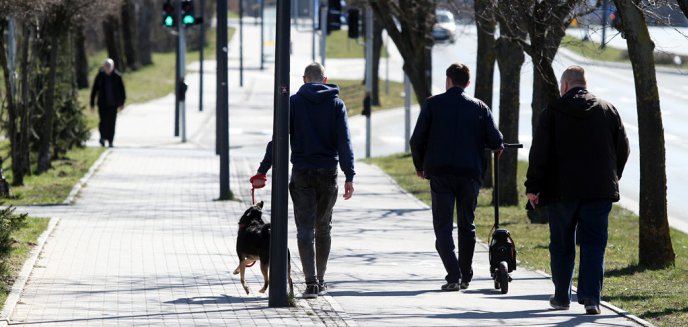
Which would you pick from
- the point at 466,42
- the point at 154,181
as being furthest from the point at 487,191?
the point at 466,42

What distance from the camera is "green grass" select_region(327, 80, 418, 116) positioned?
43.6 m

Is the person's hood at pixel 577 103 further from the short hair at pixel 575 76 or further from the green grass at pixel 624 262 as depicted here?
the green grass at pixel 624 262

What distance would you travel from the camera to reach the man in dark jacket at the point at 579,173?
918 centimetres

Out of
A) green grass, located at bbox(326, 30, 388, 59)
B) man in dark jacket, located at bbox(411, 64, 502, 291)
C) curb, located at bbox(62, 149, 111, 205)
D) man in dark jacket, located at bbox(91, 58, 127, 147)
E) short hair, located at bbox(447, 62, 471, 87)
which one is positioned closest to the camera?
man in dark jacket, located at bbox(411, 64, 502, 291)

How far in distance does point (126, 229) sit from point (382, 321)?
6.79 metres

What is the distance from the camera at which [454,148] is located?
10.1 m

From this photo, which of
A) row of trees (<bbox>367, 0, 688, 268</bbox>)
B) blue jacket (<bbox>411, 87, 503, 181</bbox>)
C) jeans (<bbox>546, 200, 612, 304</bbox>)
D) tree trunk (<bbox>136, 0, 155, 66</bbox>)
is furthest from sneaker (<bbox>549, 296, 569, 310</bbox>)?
tree trunk (<bbox>136, 0, 155, 66</bbox>)

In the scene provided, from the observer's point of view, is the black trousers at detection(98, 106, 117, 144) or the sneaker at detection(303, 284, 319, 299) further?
the black trousers at detection(98, 106, 117, 144)

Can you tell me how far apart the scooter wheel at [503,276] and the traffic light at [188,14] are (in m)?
17.6

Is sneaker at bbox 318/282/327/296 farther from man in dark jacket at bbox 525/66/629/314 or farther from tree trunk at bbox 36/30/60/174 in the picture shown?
tree trunk at bbox 36/30/60/174

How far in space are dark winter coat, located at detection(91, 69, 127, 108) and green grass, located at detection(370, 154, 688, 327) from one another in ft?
23.5

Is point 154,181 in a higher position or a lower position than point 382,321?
lower

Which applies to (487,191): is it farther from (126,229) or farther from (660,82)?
(660,82)

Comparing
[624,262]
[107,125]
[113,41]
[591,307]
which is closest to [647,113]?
[624,262]
